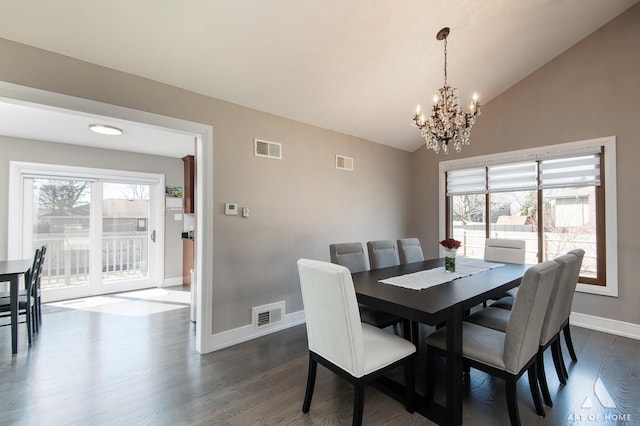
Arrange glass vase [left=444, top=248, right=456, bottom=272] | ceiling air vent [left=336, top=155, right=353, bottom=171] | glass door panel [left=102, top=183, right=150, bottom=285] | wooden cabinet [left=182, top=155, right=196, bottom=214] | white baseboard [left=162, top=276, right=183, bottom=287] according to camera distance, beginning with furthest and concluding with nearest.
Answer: white baseboard [left=162, top=276, right=183, bottom=287]
wooden cabinet [left=182, top=155, right=196, bottom=214]
glass door panel [left=102, top=183, right=150, bottom=285]
ceiling air vent [left=336, top=155, right=353, bottom=171]
glass vase [left=444, top=248, right=456, bottom=272]

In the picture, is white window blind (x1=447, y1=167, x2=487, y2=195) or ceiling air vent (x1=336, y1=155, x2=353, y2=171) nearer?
ceiling air vent (x1=336, y1=155, x2=353, y2=171)

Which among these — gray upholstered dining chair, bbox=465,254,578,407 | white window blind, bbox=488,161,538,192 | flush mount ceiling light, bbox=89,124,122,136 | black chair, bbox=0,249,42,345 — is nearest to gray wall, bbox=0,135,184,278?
flush mount ceiling light, bbox=89,124,122,136

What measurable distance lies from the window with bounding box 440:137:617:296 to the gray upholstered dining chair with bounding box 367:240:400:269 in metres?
1.85

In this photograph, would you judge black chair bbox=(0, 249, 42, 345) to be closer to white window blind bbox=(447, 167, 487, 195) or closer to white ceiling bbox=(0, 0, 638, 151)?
white ceiling bbox=(0, 0, 638, 151)

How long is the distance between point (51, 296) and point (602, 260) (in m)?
7.51

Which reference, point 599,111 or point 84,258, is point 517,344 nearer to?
point 599,111

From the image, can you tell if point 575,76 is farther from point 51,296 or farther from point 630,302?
point 51,296

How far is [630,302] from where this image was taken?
3141 millimetres

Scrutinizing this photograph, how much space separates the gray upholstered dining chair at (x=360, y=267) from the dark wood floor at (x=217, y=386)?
509mm

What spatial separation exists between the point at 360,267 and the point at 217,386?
1597 mm

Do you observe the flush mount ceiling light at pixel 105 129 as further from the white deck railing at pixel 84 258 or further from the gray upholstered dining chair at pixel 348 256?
the gray upholstered dining chair at pixel 348 256

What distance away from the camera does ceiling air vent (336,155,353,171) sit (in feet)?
13.1

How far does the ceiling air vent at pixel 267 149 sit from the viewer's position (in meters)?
3.17

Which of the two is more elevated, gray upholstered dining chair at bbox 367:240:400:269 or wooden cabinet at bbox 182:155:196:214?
wooden cabinet at bbox 182:155:196:214
